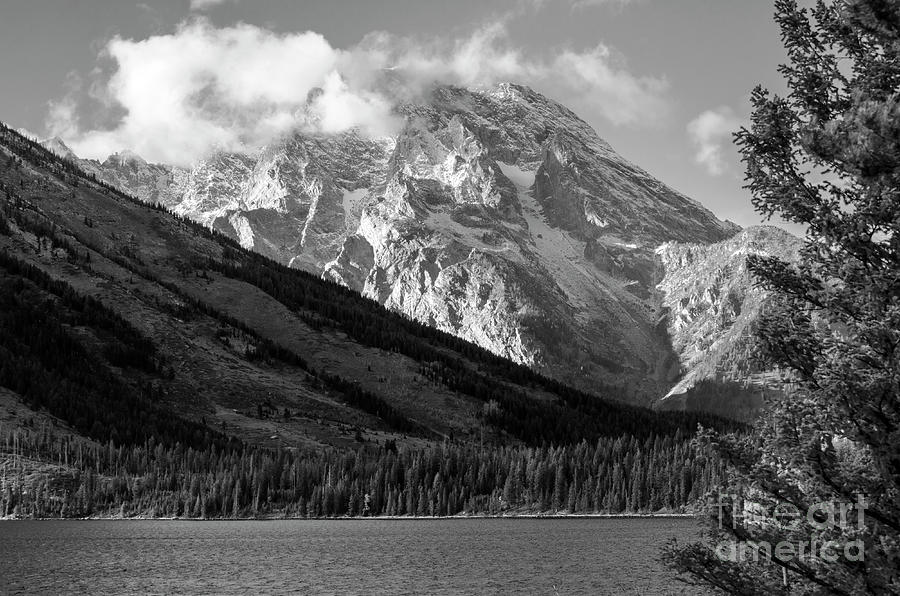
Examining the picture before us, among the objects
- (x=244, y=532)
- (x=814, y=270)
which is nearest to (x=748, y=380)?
(x=814, y=270)

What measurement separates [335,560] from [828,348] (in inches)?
4763

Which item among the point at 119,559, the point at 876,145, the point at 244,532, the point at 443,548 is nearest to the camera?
the point at 876,145

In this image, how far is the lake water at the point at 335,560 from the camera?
103m

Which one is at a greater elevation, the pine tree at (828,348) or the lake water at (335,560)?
the pine tree at (828,348)

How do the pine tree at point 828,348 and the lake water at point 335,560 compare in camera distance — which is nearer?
the pine tree at point 828,348

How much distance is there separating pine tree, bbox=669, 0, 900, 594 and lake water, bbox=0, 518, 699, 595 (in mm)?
51157

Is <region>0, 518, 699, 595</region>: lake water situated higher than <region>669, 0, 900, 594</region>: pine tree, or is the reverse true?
<region>669, 0, 900, 594</region>: pine tree

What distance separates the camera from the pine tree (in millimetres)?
19969

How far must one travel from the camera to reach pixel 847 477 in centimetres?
2050

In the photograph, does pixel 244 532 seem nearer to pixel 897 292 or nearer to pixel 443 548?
pixel 443 548

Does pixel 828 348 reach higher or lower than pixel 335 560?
higher

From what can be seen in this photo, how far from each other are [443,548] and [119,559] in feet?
163

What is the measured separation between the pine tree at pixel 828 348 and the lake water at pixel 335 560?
168 ft

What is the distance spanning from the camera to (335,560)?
13325 centimetres
